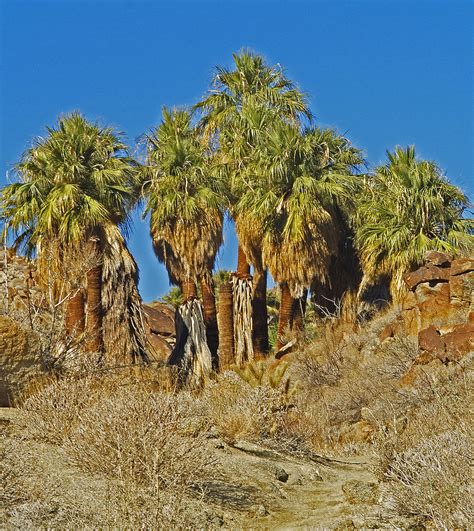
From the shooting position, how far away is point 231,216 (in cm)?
2836

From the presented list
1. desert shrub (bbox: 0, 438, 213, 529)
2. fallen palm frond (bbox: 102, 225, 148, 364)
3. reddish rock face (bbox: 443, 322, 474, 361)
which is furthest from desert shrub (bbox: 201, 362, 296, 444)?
fallen palm frond (bbox: 102, 225, 148, 364)

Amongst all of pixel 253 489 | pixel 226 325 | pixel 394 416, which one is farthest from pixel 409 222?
pixel 253 489

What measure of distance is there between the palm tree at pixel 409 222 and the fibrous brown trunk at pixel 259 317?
116 inches

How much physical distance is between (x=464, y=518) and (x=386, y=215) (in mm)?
19780

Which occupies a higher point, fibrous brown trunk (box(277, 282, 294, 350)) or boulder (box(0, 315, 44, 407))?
fibrous brown trunk (box(277, 282, 294, 350))

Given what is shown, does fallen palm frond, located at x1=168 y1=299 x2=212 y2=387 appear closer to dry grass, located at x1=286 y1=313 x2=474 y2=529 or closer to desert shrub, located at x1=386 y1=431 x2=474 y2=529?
dry grass, located at x1=286 y1=313 x2=474 y2=529

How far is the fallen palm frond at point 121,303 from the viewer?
22.8 m

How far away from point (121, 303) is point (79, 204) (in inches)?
109

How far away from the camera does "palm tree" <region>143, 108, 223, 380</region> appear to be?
2514 centimetres

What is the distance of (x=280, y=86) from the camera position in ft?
102

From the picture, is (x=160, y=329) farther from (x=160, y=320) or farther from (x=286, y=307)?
(x=286, y=307)

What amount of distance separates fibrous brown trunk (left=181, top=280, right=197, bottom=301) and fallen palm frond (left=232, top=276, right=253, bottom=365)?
158 centimetres

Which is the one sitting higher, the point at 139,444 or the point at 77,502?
the point at 139,444

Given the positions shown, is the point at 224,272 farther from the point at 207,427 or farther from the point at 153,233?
the point at 207,427
